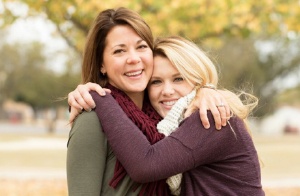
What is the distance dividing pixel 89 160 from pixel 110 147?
0.15 m

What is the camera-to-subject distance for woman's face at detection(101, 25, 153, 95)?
119 inches

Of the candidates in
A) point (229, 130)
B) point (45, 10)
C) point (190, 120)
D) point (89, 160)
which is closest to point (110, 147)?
point (89, 160)

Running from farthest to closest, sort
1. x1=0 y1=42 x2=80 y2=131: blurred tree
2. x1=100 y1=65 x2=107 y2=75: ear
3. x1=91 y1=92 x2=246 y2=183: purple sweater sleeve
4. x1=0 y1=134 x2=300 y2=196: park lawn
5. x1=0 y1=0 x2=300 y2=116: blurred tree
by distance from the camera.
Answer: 1. x1=0 y1=42 x2=80 y2=131: blurred tree
2. x1=0 y1=134 x2=300 y2=196: park lawn
3. x1=0 y1=0 x2=300 y2=116: blurred tree
4. x1=100 y1=65 x2=107 y2=75: ear
5. x1=91 y1=92 x2=246 y2=183: purple sweater sleeve

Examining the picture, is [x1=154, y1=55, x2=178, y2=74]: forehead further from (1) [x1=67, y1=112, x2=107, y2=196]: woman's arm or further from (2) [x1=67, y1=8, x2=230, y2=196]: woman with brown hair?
(1) [x1=67, y1=112, x2=107, y2=196]: woman's arm

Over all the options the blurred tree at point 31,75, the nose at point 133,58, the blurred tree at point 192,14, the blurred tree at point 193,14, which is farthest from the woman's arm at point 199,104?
the blurred tree at point 31,75

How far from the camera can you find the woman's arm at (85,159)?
2678 millimetres

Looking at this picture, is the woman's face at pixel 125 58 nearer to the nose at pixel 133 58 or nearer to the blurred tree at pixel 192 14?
the nose at pixel 133 58

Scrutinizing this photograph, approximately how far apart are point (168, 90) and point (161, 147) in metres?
0.62

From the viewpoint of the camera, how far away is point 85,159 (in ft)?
8.80

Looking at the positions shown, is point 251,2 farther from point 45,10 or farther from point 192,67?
point 192,67

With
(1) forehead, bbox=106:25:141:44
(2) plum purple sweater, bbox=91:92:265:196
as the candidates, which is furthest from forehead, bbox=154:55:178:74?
(2) plum purple sweater, bbox=91:92:265:196

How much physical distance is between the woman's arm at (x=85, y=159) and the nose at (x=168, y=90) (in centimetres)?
63

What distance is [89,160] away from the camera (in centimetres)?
268

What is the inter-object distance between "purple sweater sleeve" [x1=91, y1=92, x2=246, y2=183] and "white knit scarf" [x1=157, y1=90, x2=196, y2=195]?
5.4 inches
